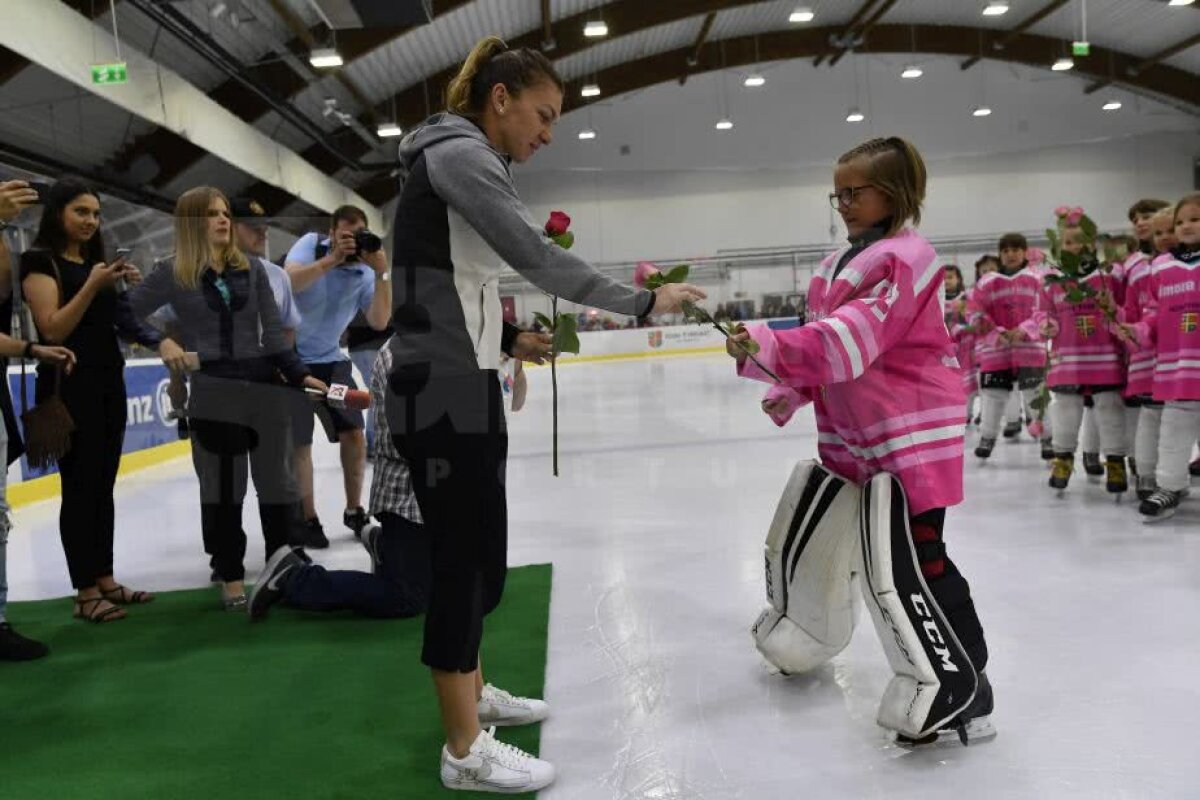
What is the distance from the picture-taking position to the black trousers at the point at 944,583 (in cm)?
192

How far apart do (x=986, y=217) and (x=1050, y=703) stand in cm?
2434

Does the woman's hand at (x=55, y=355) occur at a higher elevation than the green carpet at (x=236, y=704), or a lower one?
higher

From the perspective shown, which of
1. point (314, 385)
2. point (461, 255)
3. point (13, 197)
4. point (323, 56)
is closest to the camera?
point (461, 255)

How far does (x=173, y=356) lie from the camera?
2.88m

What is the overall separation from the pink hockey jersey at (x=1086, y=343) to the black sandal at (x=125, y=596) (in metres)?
3.94

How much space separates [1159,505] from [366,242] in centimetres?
321

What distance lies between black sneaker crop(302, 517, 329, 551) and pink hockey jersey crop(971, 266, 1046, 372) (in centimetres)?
394

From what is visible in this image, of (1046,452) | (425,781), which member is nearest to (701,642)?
(425,781)

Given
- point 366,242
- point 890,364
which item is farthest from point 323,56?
point 890,364

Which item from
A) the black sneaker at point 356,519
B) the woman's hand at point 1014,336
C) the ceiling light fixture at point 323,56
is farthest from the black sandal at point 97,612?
the ceiling light fixture at point 323,56

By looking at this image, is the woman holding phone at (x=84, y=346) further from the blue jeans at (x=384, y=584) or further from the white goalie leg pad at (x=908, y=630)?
the white goalie leg pad at (x=908, y=630)

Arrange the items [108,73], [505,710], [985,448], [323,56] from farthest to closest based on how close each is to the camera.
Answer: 1. [323,56]
2. [108,73]
3. [985,448]
4. [505,710]

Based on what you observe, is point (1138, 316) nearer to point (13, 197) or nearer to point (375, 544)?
point (375, 544)

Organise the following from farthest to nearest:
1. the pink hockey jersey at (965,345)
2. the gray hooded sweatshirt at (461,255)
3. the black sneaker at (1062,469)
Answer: the pink hockey jersey at (965,345) < the black sneaker at (1062,469) < the gray hooded sweatshirt at (461,255)
